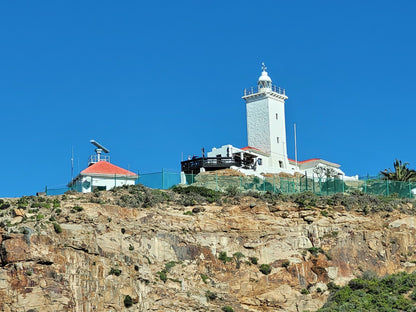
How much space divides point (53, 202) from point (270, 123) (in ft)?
88.3

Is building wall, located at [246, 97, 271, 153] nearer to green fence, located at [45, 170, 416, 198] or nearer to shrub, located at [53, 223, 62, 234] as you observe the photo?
green fence, located at [45, 170, 416, 198]

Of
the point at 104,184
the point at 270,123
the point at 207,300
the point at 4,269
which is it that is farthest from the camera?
the point at 270,123

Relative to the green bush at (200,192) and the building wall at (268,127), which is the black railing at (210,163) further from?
the green bush at (200,192)

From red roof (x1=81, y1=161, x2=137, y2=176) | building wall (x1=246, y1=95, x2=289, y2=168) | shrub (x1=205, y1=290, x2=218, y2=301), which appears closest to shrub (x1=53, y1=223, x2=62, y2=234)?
shrub (x1=205, y1=290, x2=218, y2=301)

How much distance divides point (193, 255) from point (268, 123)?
22907mm

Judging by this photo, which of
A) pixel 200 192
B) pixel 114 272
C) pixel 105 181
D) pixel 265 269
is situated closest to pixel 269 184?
pixel 200 192

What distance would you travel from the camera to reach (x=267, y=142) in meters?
74.9

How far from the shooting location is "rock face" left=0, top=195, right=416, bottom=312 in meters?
48.8

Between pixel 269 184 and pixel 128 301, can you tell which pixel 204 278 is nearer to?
pixel 128 301

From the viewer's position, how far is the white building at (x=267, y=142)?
71562mm

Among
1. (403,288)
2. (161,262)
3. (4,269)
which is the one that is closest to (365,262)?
(403,288)

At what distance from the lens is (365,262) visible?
58.6 meters

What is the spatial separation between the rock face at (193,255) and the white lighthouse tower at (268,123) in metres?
14.8

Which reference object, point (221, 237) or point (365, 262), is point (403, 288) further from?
point (221, 237)
